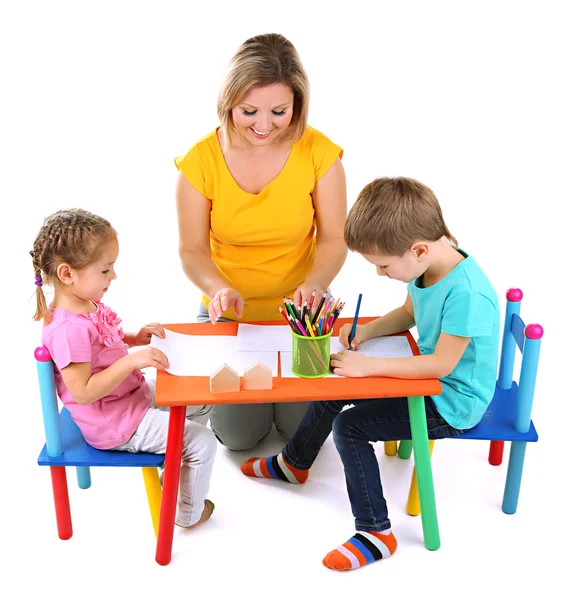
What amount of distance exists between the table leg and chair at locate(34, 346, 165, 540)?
0.06m

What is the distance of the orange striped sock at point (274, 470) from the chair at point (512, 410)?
1.23ft

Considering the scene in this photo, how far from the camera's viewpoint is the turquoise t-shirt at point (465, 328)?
232 cm

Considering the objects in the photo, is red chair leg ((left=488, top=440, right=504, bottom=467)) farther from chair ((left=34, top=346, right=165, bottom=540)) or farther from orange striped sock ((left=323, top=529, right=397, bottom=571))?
chair ((left=34, top=346, right=165, bottom=540))

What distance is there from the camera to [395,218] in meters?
2.28

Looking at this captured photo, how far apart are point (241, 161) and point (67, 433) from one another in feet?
3.34

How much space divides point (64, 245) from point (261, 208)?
0.77 metres

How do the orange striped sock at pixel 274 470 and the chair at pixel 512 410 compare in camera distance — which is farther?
the orange striped sock at pixel 274 470

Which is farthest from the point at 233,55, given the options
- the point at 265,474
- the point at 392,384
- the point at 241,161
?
the point at 265,474

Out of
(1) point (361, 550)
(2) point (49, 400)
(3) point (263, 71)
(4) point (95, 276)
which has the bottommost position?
(1) point (361, 550)

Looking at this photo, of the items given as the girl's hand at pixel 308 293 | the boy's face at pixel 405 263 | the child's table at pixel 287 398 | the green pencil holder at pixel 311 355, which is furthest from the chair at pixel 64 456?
the boy's face at pixel 405 263

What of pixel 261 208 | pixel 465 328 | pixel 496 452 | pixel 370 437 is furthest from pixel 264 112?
pixel 496 452

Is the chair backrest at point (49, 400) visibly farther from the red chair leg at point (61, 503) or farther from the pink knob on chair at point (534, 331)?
the pink knob on chair at point (534, 331)

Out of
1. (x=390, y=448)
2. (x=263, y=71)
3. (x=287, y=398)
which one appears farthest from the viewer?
(x=390, y=448)

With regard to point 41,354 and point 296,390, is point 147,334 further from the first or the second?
point 296,390
